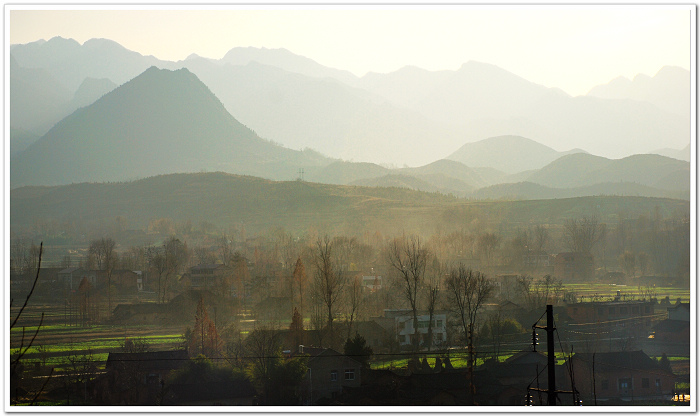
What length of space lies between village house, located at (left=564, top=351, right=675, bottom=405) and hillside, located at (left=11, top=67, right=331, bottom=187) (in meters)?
51.0

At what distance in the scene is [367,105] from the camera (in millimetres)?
67375

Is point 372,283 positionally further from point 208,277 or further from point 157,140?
point 157,140

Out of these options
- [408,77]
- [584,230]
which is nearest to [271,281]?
[584,230]

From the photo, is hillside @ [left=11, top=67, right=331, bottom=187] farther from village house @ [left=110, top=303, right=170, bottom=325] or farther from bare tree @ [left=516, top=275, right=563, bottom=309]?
bare tree @ [left=516, top=275, right=563, bottom=309]

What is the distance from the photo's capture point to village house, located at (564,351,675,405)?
16078 mm

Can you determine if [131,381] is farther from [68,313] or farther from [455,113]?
[455,113]

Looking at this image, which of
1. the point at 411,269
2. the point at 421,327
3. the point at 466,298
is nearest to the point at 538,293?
the point at 466,298

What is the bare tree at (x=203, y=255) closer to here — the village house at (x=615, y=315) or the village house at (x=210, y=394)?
the village house at (x=615, y=315)

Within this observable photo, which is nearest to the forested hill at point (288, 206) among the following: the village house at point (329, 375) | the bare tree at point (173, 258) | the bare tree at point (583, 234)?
the bare tree at point (583, 234)

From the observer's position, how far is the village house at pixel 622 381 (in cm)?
1608

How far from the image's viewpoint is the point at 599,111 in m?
56.8

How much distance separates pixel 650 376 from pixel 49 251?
36400 mm

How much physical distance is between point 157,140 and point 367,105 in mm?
27360

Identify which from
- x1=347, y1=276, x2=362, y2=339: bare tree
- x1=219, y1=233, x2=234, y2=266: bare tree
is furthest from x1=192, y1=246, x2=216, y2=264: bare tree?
x1=347, y1=276, x2=362, y2=339: bare tree
